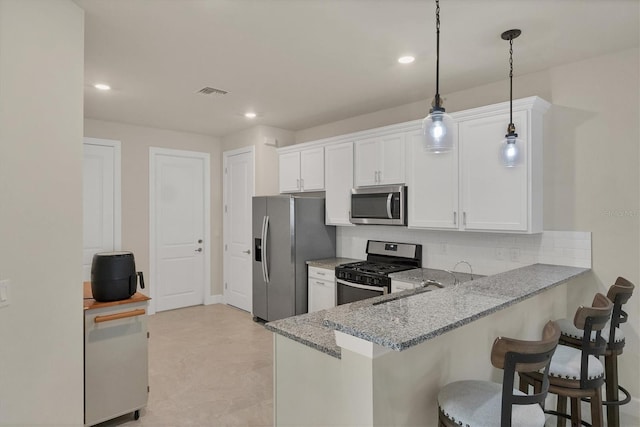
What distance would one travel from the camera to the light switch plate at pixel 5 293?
1.72 meters

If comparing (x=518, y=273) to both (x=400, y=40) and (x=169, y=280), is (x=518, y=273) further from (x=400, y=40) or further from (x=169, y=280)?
(x=169, y=280)

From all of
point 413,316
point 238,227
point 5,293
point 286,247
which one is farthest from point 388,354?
point 238,227

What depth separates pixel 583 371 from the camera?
182 centimetres

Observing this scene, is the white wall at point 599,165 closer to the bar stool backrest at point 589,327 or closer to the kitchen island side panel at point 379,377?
the bar stool backrest at point 589,327

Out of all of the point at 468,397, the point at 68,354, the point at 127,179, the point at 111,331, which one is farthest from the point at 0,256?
the point at 127,179

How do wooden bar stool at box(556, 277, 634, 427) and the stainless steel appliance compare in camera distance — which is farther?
the stainless steel appliance

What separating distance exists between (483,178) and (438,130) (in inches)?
56.1

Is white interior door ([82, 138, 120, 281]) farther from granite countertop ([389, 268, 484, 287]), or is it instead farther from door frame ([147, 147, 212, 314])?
granite countertop ([389, 268, 484, 287])

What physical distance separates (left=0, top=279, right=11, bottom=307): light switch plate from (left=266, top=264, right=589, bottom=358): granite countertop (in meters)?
1.20

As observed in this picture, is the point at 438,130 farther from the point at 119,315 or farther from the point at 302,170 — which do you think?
the point at 302,170

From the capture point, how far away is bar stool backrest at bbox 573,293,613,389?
5.64ft

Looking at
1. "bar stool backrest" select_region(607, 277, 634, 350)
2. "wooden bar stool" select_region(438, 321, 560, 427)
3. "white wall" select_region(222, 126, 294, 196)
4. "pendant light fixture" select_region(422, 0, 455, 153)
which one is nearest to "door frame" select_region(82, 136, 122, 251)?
"white wall" select_region(222, 126, 294, 196)

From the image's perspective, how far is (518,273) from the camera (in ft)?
8.68

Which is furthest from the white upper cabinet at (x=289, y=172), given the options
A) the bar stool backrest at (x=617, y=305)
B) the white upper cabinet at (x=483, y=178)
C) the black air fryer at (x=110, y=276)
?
the bar stool backrest at (x=617, y=305)
